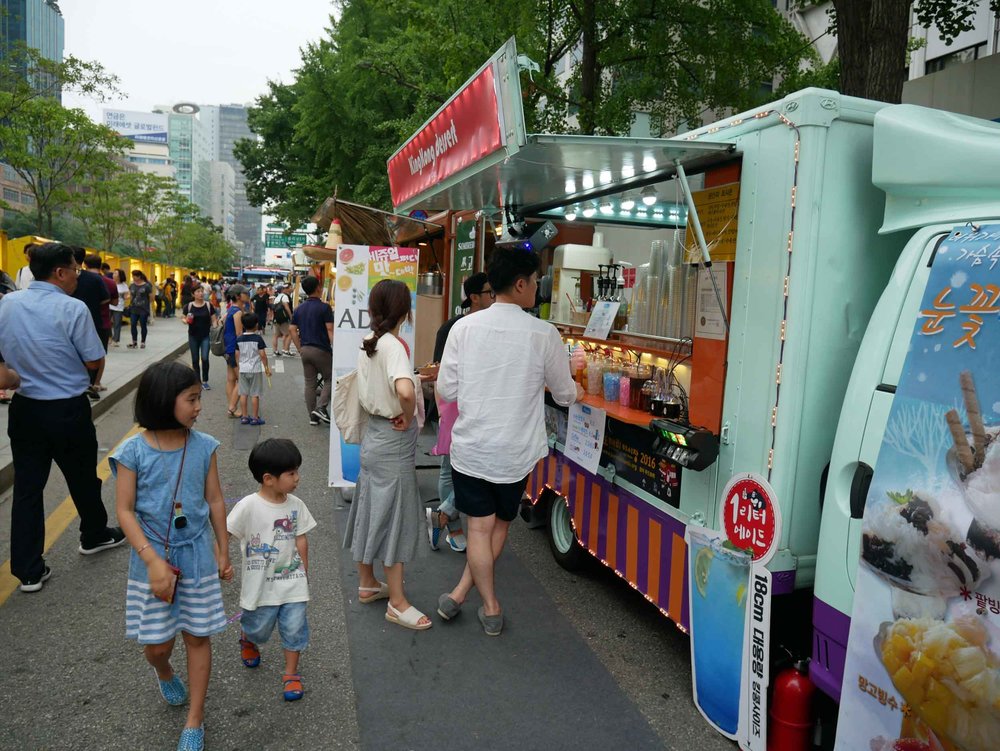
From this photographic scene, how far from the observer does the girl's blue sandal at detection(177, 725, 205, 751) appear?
2.70m

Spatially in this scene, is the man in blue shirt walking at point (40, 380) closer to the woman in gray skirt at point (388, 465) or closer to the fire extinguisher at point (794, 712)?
the woman in gray skirt at point (388, 465)

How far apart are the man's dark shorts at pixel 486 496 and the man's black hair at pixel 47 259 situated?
8.25ft

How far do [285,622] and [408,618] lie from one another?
850mm

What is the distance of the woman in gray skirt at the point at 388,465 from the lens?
151 inches

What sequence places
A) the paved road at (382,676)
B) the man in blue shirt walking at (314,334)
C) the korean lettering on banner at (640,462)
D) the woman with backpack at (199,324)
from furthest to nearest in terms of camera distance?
1. the woman with backpack at (199,324)
2. the man in blue shirt walking at (314,334)
3. the korean lettering on banner at (640,462)
4. the paved road at (382,676)

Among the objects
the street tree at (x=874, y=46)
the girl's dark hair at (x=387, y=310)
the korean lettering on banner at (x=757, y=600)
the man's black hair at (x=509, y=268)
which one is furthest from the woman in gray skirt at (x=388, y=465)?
the street tree at (x=874, y=46)

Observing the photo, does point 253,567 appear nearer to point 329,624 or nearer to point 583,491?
point 329,624

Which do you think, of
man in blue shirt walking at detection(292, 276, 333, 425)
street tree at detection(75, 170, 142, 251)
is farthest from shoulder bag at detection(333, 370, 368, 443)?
street tree at detection(75, 170, 142, 251)

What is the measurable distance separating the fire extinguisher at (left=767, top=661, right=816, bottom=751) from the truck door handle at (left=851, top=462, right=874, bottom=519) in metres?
0.74

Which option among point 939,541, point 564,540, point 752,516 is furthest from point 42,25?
point 939,541

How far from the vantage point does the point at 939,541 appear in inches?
78.4

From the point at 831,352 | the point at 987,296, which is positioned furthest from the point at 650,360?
the point at 987,296

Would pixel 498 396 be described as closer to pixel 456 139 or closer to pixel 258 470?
pixel 258 470

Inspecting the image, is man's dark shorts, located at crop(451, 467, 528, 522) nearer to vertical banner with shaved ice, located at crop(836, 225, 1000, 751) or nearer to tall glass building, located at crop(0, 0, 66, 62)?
vertical banner with shaved ice, located at crop(836, 225, 1000, 751)
